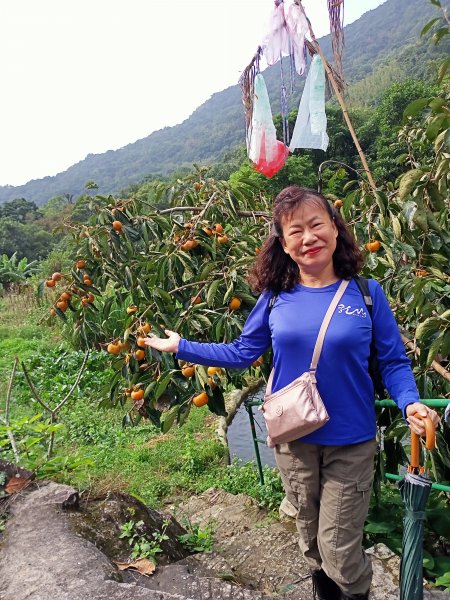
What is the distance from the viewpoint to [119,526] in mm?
2045

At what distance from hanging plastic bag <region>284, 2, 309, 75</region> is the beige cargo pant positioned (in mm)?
1913

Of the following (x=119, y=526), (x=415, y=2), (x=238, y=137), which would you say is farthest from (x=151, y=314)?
(x=415, y=2)

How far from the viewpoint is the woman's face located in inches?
51.7

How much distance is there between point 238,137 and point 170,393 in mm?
67145

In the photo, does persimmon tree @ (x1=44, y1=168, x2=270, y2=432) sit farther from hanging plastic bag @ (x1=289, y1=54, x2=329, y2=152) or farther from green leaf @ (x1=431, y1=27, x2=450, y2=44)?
green leaf @ (x1=431, y1=27, x2=450, y2=44)

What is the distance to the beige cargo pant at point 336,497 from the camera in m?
1.31

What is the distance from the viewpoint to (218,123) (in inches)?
3184

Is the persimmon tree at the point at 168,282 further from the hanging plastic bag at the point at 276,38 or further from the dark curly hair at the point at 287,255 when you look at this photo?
the hanging plastic bag at the point at 276,38

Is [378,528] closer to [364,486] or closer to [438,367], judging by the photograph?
[438,367]

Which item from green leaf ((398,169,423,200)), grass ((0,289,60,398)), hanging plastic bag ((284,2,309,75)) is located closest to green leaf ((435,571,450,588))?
green leaf ((398,169,423,200))

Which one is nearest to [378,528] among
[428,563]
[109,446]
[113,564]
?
[428,563]

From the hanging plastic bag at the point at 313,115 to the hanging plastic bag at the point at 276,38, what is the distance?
0.17m

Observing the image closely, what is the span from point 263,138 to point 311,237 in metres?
1.64

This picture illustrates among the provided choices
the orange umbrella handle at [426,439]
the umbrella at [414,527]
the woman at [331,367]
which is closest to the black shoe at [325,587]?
the woman at [331,367]
